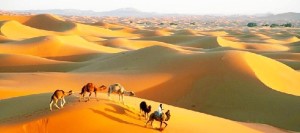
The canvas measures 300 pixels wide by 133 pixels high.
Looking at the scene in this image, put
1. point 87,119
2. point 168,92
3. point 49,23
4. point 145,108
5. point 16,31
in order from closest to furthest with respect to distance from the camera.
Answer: point 87,119 → point 145,108 → point 168,92 → point 16,31 → point 49,23

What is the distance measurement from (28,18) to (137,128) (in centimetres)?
6768

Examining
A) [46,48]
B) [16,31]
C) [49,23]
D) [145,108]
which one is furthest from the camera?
[49,23]

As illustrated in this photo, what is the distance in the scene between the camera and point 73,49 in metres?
36.7

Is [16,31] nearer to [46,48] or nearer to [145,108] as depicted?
[46,48]

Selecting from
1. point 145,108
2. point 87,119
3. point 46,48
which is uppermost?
point 145,108

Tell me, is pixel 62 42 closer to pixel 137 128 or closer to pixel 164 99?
pixel 164 99

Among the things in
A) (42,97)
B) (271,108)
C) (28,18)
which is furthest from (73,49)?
(28,18)

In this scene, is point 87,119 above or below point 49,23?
above

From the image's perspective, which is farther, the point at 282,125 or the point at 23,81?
the point at 23,81

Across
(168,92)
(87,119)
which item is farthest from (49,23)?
(87,119)

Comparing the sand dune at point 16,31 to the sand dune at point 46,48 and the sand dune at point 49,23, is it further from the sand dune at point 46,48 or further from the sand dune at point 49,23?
the sand dune at point 46,48

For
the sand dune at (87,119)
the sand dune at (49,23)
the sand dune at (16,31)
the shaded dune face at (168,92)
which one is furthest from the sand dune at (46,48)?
the sand dune at (49,23)

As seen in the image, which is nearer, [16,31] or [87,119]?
[87,119]

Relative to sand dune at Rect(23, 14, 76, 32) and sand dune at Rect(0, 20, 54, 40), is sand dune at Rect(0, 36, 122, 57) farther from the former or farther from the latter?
sand dune at Rect(23, 14, 76, 32)
